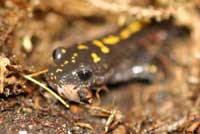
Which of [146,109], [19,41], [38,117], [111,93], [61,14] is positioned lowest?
[38,117]

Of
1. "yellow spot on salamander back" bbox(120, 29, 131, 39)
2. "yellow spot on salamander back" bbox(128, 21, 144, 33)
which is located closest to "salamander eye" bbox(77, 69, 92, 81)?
"yellow spot on salamander back" bbox(120, 29, 131, 39)

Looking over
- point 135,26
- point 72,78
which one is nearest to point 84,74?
point 72,78

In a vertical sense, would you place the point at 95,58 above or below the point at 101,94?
above

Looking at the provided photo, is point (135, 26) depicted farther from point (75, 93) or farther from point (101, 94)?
point (75, 93)

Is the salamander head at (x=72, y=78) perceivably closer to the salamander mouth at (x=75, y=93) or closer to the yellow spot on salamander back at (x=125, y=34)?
the salamander mouth at (x=75, y=93)

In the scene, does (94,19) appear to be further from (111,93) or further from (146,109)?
(146,109)

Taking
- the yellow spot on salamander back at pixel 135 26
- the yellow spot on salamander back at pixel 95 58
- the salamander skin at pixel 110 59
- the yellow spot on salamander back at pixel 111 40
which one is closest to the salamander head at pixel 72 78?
the salamander skin at pixel 110 59

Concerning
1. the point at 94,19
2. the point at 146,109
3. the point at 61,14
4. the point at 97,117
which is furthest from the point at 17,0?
the point at 146,109
